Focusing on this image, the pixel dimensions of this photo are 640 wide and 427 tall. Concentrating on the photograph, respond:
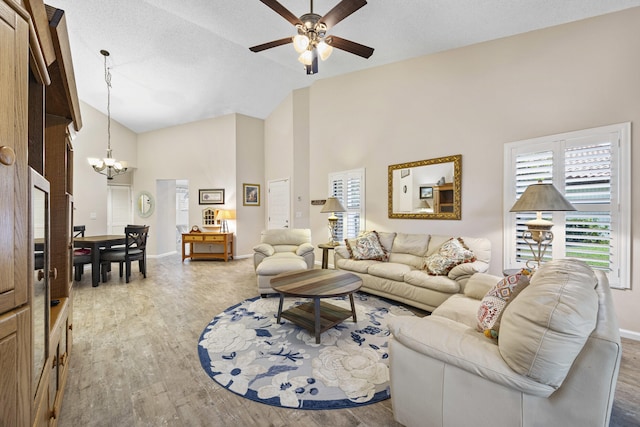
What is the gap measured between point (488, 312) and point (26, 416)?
80.8 inches

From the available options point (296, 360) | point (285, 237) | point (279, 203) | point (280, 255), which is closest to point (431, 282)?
point (296, 360)

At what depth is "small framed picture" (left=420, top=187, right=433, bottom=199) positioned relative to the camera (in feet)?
13.2

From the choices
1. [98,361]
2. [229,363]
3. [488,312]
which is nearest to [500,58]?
[488,312]

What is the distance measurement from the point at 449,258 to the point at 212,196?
5744 mm

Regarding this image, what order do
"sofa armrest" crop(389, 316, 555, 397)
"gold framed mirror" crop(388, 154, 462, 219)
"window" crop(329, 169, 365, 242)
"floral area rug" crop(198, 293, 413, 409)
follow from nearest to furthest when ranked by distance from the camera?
"sofa armrest" crop(389, 316, 555, 397) < "floral area rug" crop(198, 293, 413, 409) < "gold framed mirror" crop(388, 154, 462, 219) < "window" crop(329, 169, 365, 242)

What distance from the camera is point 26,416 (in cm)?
85

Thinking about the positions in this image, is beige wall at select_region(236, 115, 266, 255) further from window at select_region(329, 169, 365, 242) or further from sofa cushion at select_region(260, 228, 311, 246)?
window at select_region(329, 169, 365, 242)

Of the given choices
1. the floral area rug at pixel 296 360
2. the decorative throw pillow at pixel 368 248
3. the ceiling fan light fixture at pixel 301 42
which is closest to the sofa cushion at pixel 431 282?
the floral area rug at pixel 296 360

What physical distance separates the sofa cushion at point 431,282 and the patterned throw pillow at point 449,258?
10cm

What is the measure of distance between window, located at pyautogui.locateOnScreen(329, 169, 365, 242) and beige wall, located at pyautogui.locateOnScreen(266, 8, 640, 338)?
0.15 metres

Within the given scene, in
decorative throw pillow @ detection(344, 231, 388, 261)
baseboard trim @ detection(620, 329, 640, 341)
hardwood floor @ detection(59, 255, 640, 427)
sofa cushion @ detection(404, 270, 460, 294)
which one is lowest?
hardwood floor @ detection(59, 255, 640, 427)

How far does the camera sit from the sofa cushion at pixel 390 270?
3396 millimetres

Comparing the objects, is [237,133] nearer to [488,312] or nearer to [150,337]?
[150,337]

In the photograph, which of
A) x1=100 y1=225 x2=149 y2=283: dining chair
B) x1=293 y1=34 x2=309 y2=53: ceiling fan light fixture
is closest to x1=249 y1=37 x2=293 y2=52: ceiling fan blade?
x1=293 y1=34 x2=309 y2=53: ceiling fan light fixture
